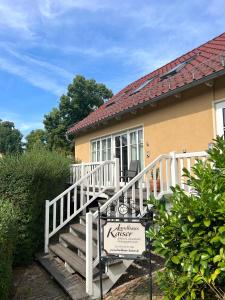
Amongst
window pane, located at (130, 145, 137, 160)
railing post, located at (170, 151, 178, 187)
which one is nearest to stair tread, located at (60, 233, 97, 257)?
railing post, located at (170, 151, 178, 187)

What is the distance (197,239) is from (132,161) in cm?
681

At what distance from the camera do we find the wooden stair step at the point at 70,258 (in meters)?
5.06

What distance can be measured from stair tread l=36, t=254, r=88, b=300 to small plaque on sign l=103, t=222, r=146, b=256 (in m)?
1.14

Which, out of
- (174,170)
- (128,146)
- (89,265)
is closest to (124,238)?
(89,265)

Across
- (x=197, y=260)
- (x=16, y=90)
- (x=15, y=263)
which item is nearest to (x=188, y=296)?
(x=197, y=260)

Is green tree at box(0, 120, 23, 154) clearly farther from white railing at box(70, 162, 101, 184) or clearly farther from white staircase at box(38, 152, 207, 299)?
white staircase at box(38, 152, 207, 299)

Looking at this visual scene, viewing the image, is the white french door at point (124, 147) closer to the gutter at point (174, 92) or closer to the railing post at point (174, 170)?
the gutter at point (174, 92)

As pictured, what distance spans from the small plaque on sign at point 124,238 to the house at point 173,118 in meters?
3.74

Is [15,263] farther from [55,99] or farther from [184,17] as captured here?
[55,99]

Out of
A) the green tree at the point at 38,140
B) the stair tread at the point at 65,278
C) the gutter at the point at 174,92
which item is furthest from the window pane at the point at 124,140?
the stair tread at the point at 65,278

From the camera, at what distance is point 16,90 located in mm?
20828

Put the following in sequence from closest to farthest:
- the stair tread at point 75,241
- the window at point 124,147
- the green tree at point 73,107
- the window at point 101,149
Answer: the stair tread at point 75,241
the window at point 124,147
the window at point 101,149
the green tree at point 73,107

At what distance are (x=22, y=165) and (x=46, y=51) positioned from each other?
7.71m

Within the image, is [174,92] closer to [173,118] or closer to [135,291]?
[173,118]
